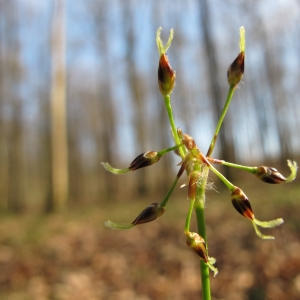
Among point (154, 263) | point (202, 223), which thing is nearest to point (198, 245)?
point (202, 223)

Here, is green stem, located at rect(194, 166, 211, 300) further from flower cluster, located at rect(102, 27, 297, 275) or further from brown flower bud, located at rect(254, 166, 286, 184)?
brown flower bud, located at rect(254, 166, 286, 184)

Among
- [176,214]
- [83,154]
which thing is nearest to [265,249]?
[176,214]

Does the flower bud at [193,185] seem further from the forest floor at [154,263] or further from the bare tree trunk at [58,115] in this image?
the bare tree trunk at [58,115]

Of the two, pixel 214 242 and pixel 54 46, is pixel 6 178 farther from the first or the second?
pixel 214 242

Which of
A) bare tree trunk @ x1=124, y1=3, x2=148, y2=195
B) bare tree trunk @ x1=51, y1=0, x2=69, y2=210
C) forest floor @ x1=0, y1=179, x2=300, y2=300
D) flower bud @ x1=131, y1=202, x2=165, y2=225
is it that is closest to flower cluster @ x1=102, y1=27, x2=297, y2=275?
flower bud @ x1=131, y1=202, x2=165, y2=225

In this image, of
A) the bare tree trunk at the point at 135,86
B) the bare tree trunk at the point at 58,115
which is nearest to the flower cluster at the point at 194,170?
the bare tree trunk at the point at 58,115

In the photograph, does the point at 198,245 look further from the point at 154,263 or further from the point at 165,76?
the point at 154,263
